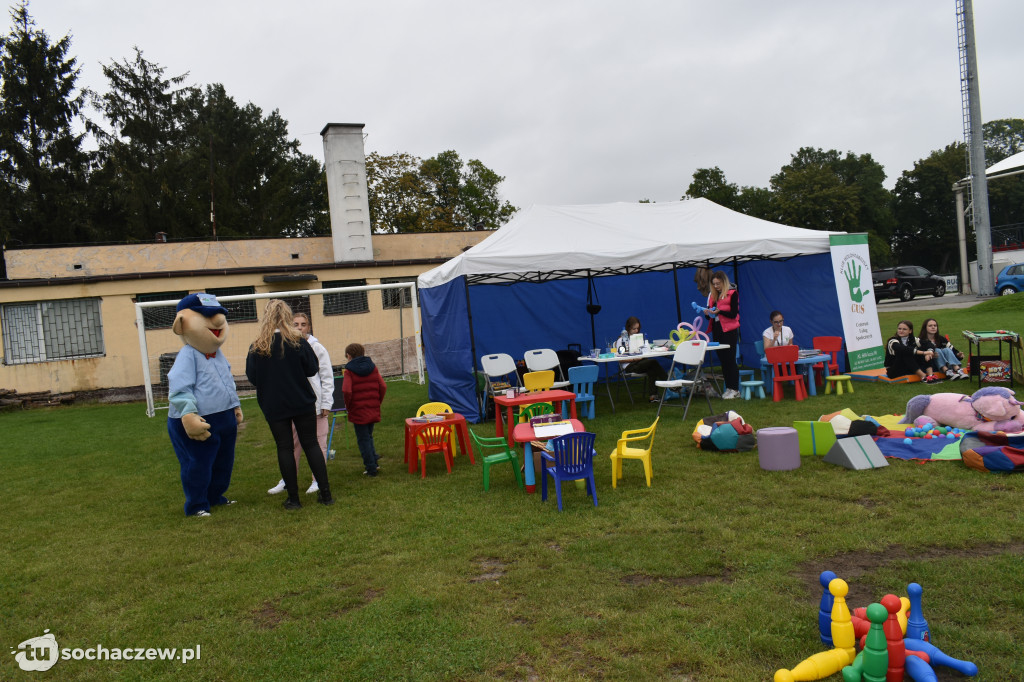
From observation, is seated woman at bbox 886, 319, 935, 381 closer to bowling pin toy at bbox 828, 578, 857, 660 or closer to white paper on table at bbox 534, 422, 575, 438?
white paper on table at bbox 534, 422, 575, 438

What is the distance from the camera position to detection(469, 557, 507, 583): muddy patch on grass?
12.6 ft

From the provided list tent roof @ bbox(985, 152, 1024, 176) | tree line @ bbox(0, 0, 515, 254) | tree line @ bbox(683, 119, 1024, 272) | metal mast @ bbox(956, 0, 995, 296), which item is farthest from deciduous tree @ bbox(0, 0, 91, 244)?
tent roof @ bbox(985, 152, 1024, 176)

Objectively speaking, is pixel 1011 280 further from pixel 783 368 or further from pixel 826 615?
pixel 826 615

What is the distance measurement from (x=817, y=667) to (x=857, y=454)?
127 inches

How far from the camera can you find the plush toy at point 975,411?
5305mm

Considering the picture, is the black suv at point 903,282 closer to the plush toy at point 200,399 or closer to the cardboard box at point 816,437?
the cardboard box at point 816,437

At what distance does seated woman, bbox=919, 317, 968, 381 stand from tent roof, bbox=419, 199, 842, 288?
5.37 feet

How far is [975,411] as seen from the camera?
18.5 feet

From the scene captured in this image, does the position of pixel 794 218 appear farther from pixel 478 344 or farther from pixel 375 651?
pixel 375 651

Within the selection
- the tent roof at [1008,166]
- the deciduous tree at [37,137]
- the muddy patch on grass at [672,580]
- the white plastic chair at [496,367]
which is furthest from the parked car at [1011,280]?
the deciduous tree at [37,137]

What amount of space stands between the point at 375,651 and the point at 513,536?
153 centimetres

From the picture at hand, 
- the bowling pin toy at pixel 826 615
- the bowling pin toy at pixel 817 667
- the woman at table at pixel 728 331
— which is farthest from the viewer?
the woman at table at pixel 728 331

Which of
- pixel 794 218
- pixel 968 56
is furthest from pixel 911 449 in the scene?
pixel 794 218

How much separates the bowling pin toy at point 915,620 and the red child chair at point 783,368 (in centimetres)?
592
